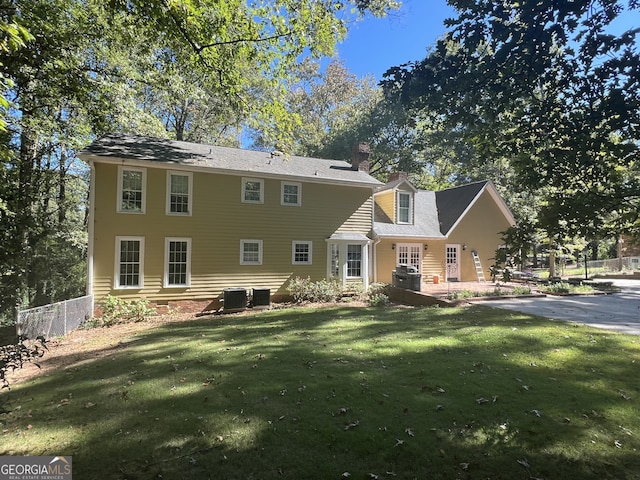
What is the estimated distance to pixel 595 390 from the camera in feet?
15.8

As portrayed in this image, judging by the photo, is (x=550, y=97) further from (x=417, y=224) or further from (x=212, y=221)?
(x=417, y=224)

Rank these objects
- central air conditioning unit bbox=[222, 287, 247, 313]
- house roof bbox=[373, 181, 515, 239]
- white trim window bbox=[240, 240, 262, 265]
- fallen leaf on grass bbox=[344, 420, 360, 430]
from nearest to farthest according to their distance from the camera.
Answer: fallen leaf on grass bbox=[344, 420, 360, 430] → central air conditioning unit bbox=[222, 287, 247, 313] → white trim window bbox=[240, 240, 262, 265] → house roof bbox=[373, 181, 515, 239]

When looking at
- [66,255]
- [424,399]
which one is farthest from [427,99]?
[66,255]

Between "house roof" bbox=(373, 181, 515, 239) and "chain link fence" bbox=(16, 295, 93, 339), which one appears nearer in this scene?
"chain link fence" bbox=(16, 295, 93, 339)

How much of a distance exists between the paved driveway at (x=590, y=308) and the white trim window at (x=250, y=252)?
30.0 feet

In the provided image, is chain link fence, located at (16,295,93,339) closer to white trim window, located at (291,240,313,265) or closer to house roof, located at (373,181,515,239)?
white trim window, located at (291,240,313,265)

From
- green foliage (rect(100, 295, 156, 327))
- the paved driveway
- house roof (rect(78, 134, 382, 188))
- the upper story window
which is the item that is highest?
house roof (rect(78, 134, 382, 188))

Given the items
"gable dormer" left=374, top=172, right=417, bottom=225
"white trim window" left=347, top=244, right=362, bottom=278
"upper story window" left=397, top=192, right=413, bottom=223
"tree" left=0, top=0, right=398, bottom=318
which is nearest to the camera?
"tree" left=0, top=0, right=398, bottom=318

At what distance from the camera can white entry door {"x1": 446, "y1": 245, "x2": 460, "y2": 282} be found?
20688 mm

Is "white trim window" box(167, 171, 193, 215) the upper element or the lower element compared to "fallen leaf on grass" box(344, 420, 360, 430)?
upper

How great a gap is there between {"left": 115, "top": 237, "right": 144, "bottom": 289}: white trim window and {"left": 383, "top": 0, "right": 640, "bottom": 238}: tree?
39.8 ft

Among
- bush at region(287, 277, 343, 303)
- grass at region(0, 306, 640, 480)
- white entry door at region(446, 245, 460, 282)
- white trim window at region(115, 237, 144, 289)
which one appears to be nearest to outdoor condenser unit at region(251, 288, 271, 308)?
bush at region(287, 277, 343, 303)

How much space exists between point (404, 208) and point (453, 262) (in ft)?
14.7

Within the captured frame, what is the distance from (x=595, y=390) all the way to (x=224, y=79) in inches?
386
